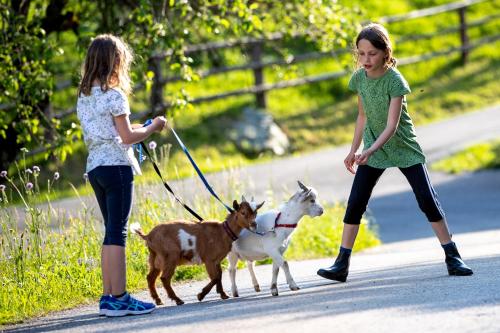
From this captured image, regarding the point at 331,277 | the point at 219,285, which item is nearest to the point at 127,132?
the point at 219,285

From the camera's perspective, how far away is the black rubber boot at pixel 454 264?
27.0ft

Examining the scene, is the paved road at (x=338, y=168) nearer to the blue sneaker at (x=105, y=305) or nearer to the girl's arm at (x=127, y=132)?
the blue sneaker at (x=105, y=305)

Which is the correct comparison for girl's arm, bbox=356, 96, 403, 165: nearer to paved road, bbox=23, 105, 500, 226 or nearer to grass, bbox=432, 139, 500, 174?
paved road, bbox=23, 105, 500, 226

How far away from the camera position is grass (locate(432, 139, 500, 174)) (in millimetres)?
18219

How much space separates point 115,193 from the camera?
7.34 metres

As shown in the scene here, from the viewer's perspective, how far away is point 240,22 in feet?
38.5

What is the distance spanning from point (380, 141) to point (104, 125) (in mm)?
1998

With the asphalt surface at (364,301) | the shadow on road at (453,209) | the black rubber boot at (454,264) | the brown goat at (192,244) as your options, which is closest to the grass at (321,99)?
the shadow on road at (453,209)

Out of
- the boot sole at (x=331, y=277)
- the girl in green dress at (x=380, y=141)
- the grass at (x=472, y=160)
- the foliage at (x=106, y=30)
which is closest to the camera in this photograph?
the girl in green dress at (x=380, y=141)

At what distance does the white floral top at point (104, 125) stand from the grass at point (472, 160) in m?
11.5

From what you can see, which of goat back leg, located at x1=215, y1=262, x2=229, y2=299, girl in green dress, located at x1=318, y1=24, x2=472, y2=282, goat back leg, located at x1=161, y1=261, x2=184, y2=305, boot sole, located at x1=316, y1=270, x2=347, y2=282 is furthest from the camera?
boot sole, located at x1=316, y1=270, x2=347, y2=282

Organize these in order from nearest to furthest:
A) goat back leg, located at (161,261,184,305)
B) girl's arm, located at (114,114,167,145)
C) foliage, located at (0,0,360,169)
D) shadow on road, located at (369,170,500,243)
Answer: girl's arm, located at (114,114,167,145) → goat back leg, located at (161,261,184,305) → foliage, located at (0,0,360,169) → shadow on road, located at (369,170,500,243)

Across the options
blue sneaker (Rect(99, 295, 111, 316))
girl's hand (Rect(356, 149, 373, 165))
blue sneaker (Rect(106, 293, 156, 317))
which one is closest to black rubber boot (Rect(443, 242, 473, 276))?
girl's hand (Rect(356, 149, 373, 165))

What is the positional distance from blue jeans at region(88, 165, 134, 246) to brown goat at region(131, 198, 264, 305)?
33 cm
